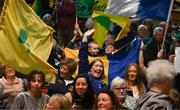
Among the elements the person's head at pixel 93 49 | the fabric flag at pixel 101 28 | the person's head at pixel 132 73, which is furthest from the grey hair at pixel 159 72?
the fabric flag at pixel 101 28

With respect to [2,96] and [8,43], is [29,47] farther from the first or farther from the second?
[2,96]

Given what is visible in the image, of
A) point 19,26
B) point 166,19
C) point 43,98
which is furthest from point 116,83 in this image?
point 19,26

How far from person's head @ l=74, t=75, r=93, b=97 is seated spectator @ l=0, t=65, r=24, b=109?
1403 millimetres

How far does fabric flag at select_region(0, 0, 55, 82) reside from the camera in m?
8.93

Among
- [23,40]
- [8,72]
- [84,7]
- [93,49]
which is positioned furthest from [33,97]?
[84,7]

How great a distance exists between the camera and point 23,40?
926cm

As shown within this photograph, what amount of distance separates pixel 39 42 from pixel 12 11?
64 cm

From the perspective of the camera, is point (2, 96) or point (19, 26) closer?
point (2, 96)

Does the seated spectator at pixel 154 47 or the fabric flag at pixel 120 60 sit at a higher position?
the seated spectator at pixel 154 47

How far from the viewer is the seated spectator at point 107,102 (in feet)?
21.3

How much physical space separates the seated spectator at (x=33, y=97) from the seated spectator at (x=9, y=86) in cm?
105

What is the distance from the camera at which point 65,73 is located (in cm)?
873

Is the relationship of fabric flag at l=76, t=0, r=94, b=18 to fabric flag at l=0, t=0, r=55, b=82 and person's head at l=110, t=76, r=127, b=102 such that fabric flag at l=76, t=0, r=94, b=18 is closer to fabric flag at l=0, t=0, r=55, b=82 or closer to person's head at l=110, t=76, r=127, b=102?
fabric flag at l=0, t=0, r=55, b=82

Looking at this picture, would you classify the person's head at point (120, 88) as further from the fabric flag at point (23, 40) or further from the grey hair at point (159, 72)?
the grey hair at point (159, 72)
